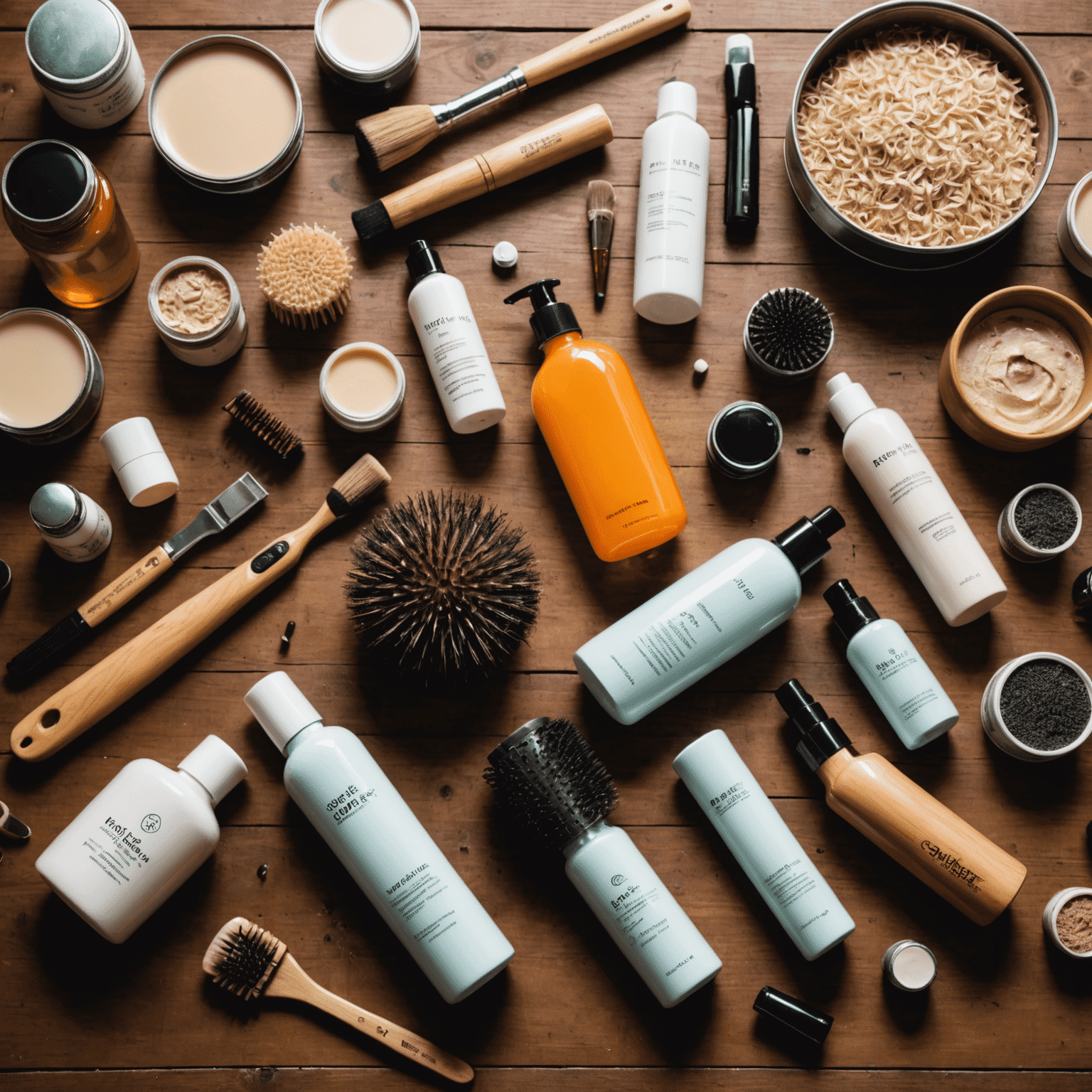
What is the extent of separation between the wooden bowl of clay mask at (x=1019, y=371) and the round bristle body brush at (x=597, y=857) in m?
0.62

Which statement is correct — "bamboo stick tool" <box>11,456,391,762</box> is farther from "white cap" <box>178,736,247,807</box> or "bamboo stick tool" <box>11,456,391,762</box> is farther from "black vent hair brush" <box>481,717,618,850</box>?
"black vent hair brush" <box>481,717,618,850</box>

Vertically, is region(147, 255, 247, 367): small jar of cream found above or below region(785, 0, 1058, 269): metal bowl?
above

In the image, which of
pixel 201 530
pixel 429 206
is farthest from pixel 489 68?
pixel 201 530

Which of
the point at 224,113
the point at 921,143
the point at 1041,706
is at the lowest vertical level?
the point at 1041,706

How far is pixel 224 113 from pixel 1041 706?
1198 millimetres

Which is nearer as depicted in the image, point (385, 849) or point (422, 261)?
point (385, 849)

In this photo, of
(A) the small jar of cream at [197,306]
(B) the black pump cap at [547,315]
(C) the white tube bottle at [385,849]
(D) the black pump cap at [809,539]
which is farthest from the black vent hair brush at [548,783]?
(A) the small jar of cream at [197,306]

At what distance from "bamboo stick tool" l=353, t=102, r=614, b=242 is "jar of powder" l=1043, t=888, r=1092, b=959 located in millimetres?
1047

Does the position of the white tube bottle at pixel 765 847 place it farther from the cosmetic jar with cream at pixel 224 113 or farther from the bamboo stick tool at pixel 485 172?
the cosmetic jar with cream at pixel 224 113

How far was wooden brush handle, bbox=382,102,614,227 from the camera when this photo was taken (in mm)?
1067

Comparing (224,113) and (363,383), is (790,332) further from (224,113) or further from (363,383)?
(224,113)

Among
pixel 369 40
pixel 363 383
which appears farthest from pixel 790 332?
pixel 369 40

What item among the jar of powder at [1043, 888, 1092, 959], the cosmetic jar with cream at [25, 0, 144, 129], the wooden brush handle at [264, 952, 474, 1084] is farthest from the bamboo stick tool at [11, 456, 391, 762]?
the jar of powder at [1043, 888, 1092, 959]

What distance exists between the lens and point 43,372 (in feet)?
3.40
